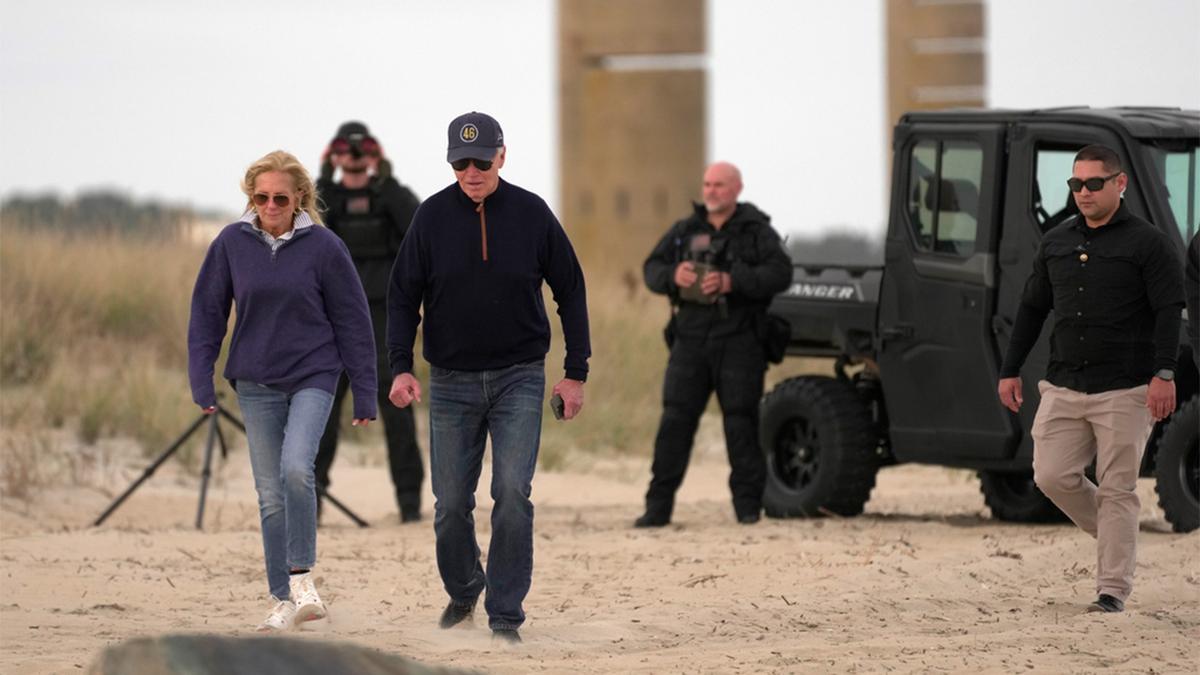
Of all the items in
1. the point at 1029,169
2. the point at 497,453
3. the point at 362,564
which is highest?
the point at 1029,169

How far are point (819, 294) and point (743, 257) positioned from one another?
73 cm

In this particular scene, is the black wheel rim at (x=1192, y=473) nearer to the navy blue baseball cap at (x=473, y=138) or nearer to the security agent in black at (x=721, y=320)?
the security agent in black at (x=721, y=320)

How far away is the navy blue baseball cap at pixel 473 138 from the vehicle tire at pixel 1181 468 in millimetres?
4073

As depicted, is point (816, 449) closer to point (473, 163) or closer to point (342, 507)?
point (342, 507)

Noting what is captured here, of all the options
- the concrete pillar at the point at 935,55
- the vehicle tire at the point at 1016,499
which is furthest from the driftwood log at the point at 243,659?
the concrete pillar at the point at 935,55

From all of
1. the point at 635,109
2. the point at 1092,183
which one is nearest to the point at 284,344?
the point at 1092,183

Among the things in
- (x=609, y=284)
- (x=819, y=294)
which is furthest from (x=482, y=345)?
(x=609, y=284)

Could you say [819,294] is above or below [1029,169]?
below

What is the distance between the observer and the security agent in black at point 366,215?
9828mm

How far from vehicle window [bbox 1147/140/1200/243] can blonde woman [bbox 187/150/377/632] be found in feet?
13.3

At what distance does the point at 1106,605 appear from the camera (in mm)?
6844

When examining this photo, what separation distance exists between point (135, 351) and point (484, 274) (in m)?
9.64

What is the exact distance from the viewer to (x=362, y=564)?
332 inches

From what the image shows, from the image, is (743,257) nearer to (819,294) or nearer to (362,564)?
(819,294)
